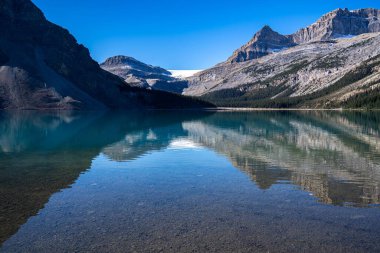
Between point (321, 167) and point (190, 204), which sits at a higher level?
point (190, 204)

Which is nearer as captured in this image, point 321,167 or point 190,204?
point 190,204

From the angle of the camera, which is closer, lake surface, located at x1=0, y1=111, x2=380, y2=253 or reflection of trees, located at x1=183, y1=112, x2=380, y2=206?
lake surface, located at x1=0, y1=111, x2=380, y2=253

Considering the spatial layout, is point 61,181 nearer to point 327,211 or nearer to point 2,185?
point 2,185

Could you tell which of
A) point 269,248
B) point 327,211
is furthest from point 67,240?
point 327,211

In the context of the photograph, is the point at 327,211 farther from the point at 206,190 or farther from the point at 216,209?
the point at 206,190

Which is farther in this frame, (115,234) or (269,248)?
(115,234)

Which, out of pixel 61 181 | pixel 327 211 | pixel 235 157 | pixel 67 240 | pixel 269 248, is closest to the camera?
pixel 269 248

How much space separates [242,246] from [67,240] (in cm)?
682

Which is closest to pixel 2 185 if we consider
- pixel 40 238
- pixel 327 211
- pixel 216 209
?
pixel 40 238

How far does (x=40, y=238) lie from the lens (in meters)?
14.3

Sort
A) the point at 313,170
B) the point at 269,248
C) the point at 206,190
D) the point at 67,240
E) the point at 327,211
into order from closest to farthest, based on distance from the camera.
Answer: the point at 269,248 → the point at 67,240 → the point at 327,211 → the point at 206,190 → the point at 313,170

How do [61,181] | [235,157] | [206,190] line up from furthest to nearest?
[235,157]
[61,181]
[206,190]

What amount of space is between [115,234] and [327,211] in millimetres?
10137

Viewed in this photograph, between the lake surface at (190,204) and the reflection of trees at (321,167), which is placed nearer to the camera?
the lake surface at (190,204)
